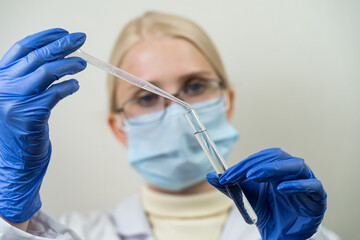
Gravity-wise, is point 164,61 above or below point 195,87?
above

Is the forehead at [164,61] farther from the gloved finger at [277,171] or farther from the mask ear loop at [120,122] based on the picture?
the gloved finger at [277,171]

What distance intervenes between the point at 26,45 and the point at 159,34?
0.69 metres

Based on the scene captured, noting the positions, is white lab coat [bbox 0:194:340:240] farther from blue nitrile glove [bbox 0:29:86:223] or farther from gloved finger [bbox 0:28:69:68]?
gloved finger [bbox 0:28:69:68]

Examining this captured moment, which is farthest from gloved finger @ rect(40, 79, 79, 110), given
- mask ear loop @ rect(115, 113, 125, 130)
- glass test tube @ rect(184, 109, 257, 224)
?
mask ear loop @ rect(115, 113, 125, 130)

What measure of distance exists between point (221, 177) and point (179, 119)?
489mm

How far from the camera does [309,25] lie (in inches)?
66.2

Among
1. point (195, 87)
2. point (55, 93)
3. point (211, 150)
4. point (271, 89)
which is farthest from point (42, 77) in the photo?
point (271, 89)

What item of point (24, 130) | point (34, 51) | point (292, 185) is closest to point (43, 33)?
point (34, 51)

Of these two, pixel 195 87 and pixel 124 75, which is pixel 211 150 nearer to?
pixel 124 75

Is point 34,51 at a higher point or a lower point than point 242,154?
higher

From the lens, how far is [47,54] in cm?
85

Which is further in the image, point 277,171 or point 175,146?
point 175,146

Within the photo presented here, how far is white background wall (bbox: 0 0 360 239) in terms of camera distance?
5.42 feet

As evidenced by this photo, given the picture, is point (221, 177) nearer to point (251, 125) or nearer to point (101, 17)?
point (251, 125)
